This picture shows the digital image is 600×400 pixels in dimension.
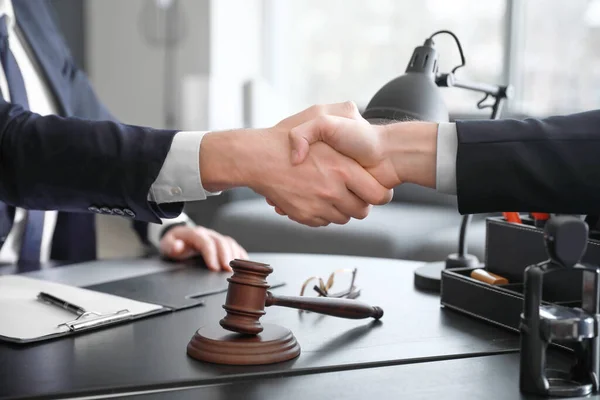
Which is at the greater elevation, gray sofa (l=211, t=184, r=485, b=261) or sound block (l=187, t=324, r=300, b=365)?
sound block (l=187, t=324, r=300, b=365)

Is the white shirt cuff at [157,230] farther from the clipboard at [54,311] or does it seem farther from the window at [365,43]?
the window at [365,43]

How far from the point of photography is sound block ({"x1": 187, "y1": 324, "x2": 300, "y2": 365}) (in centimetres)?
88

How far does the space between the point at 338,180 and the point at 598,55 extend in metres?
3.20

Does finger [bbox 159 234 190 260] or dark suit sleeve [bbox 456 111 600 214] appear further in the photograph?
finger [bbox 159 234 190 260]

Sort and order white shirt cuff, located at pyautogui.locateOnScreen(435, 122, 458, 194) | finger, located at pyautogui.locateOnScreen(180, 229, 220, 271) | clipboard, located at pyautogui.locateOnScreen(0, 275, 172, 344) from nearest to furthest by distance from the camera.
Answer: clipboard, located at pyautogui.locateOnScreen(0, 275, 172, 344), white shirt cuff, located at pyautogui.locateOnScreen(435, 122, 458, 194), finger, located at pyautogui.locateOnScreen(180, 229, 220, 271)

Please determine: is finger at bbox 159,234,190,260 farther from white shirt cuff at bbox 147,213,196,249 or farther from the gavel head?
the gavel head

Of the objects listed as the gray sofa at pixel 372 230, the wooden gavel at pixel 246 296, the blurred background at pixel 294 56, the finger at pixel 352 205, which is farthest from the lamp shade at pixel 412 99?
the blurred background at pixel 294 56

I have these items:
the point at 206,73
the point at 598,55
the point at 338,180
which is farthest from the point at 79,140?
the point at 206,73

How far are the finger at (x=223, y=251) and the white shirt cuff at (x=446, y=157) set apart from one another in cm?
52

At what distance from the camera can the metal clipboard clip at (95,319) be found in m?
1.01

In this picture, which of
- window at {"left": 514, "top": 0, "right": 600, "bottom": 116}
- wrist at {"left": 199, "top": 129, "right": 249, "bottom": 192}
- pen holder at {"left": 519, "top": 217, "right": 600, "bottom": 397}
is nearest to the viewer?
pen holder at {"left": 519, "top": 217, "right": 600, "bottom": 397}

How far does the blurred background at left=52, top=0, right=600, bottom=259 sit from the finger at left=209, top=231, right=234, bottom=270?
1.89 metres

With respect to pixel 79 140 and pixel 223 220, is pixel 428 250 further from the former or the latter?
pixel 79 140

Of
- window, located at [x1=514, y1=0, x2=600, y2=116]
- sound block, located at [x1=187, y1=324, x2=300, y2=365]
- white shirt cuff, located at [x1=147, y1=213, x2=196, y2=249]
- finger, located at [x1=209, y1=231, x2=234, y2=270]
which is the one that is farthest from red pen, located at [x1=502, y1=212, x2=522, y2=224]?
window, located at [x1=514, y1=0, x2=600, y2=116]
